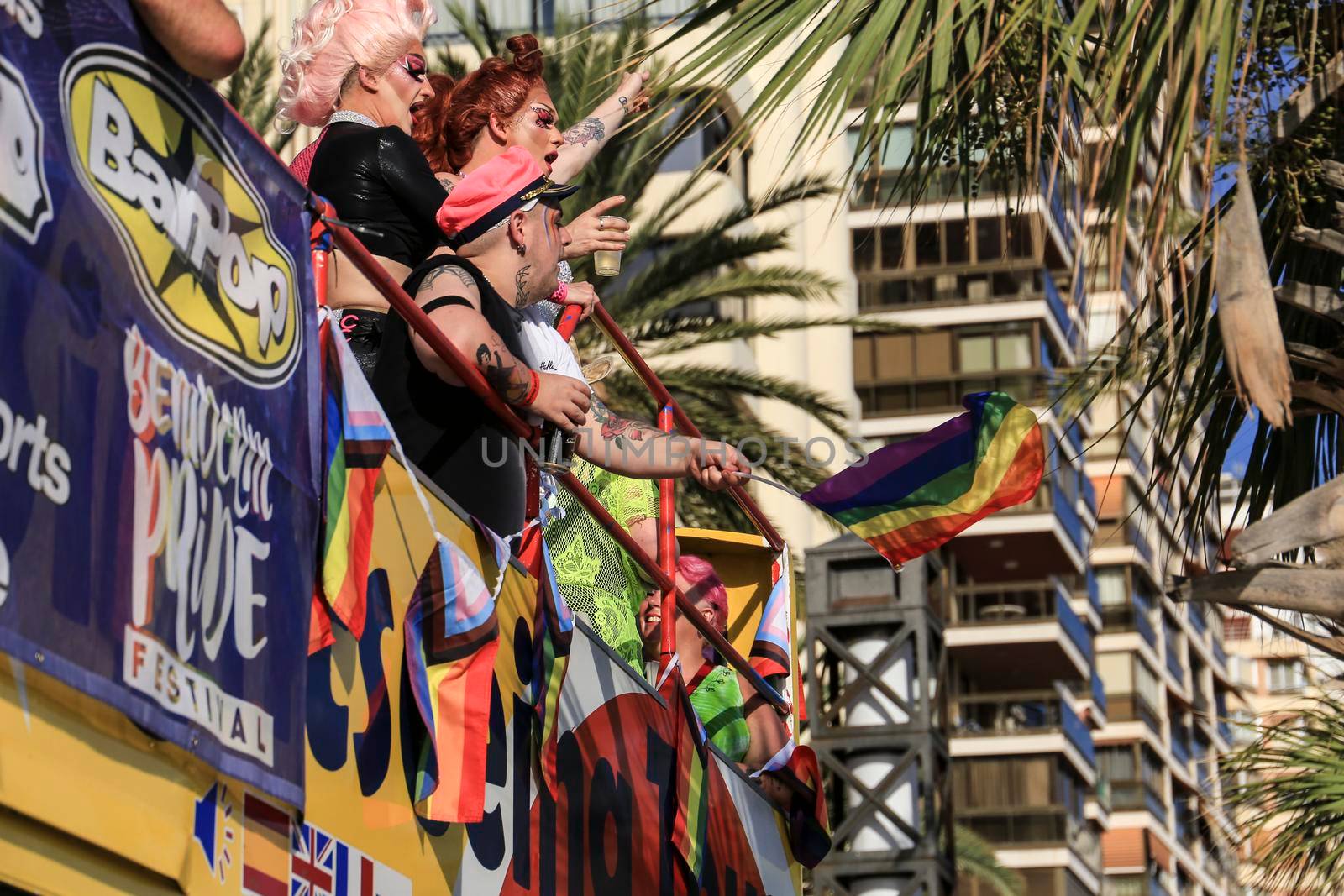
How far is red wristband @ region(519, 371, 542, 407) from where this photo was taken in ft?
16.8

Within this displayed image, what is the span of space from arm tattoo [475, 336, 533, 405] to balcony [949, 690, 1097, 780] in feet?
142

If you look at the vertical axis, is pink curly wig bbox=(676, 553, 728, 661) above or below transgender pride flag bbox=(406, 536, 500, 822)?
above

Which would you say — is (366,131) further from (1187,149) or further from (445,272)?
(1187,149)

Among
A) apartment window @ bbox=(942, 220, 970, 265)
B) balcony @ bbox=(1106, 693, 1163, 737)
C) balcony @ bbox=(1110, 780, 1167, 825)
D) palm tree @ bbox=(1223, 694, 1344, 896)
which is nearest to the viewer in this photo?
palm tree @ bbox=(1223, 694, 1344, 896)

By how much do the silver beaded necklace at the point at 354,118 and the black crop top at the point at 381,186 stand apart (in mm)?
181

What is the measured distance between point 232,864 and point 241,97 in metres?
13.5

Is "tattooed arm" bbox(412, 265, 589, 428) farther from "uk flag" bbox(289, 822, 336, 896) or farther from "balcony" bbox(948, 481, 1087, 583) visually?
"balcony" bbox(948, 481, 1087, 583)

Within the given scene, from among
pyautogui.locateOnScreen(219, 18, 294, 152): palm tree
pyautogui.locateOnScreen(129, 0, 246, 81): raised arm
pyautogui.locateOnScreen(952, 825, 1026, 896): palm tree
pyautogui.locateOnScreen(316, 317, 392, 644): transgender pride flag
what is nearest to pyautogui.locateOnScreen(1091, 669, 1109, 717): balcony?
pyautogui.locateOnScreen(952, 825, 1026, 896): palm tree

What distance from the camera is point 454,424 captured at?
5.25 m

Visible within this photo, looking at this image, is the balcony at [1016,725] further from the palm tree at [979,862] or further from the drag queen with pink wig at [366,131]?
the drag queen with pink wig at [366,131]

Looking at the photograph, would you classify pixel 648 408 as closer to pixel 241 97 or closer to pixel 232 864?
pixel 241 97

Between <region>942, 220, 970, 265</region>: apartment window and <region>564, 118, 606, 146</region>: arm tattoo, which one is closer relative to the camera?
<region>564, 118, 606, 146</region>: arm tattoo

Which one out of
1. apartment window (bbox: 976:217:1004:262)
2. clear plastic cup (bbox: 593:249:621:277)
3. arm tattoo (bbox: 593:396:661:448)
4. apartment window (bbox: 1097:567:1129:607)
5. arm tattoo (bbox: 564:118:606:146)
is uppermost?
apartment window (bbox: 976:217:1004:262)

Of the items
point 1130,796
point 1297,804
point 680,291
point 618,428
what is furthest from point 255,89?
point 1130,796
